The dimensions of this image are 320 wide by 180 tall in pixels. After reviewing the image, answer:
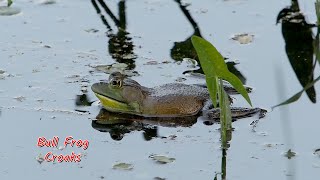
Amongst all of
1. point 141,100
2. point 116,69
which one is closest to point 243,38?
point 116,69

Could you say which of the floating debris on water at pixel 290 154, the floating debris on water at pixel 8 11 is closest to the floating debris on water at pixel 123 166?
the floating debris on water at pixel 290 154

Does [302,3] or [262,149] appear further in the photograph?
[302,3]

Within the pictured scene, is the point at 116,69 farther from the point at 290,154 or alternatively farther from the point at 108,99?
the point at 290,154

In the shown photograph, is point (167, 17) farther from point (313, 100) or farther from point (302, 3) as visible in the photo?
point (313, 100)

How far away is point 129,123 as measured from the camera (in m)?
7.57

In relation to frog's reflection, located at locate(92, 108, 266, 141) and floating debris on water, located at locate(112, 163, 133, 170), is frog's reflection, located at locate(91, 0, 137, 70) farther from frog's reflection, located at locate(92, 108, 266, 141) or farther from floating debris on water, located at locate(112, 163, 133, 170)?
floating debris on water, located at locate(112, 163, 133, 170)

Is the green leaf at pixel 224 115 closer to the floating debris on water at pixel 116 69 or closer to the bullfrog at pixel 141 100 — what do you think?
the bullfrog at pixel 141 100

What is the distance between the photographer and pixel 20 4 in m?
10.1

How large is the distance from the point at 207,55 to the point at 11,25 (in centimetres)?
357

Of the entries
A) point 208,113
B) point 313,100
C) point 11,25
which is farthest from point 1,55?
point 313,100

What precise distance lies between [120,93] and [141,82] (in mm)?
553

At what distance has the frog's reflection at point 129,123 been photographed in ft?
24.1

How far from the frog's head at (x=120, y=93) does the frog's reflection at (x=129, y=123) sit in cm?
8

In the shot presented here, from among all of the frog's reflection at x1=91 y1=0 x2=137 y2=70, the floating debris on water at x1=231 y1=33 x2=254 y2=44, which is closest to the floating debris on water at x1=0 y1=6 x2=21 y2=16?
the frog's reflection at x1=91 y1=0 x2=137 y2=70
